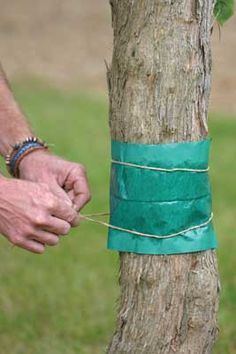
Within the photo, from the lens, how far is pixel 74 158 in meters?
8.98

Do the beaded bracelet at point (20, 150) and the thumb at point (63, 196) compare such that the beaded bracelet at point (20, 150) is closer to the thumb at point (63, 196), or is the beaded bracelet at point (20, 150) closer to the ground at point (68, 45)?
the thumb at point (63, 196)

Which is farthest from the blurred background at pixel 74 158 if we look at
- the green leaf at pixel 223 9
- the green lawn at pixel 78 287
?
the green leaf at pixel 223 9

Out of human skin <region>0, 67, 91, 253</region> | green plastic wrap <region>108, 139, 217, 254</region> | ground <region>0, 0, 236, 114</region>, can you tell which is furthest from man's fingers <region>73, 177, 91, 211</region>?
ground <region>0, 0, 236, 114</region>

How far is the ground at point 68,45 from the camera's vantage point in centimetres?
1391

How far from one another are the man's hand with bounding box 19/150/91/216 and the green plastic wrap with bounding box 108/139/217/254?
6.5 inches

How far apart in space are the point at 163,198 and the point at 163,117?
231 mm

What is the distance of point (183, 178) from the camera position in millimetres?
2932

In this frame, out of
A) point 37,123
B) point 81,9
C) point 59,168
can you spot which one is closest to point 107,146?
point 37,123

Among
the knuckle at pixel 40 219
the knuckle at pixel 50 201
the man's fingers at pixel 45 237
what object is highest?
the knuckle at pixel 50 201

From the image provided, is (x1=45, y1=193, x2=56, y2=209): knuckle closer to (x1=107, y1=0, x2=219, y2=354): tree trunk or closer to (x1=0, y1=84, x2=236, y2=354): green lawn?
(x1=107, y1=0, x2=219, y2=354): tree trunk

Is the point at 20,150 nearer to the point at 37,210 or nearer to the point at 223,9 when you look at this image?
the point at 37,210

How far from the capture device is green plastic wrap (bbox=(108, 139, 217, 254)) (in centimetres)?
293

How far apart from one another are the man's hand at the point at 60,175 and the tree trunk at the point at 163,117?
178 mm

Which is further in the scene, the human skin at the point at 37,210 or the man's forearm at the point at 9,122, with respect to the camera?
the man's forearm at the point at 9,122
